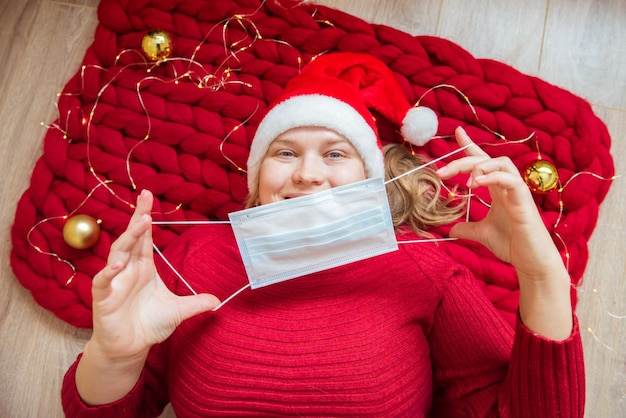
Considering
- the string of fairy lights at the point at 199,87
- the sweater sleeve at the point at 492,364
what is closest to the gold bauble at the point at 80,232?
the string of fairy lights at the point at 199,87

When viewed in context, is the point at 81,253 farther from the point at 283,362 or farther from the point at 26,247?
the point at 283,362

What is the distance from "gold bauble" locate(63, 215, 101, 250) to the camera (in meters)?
1.18

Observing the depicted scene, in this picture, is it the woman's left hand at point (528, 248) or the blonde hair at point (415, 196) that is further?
the blonde hair at point (415, 196)

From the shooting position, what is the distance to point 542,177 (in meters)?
1.16

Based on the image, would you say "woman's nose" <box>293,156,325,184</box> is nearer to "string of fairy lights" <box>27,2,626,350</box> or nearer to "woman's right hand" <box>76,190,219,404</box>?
"woman's right hand" <box>76,190,219,404</box>

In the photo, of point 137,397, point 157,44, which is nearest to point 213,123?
point 157,44

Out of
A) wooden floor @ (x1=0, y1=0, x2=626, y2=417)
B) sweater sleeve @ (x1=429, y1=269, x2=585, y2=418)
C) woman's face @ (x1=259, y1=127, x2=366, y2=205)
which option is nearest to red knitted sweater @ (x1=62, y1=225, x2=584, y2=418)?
sweater sleeve @ (x1=429, y1=269, x2=585, y2=418)

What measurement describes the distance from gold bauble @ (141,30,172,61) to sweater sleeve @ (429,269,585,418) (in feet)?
2.71

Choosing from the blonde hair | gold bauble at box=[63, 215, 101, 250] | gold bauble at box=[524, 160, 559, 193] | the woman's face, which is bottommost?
gold bauble at box=[63, 215, 101, 250]

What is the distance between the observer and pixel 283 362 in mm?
908

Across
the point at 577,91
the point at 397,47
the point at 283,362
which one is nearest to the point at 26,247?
the point at 283,362

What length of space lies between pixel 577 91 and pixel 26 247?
1.33 metres

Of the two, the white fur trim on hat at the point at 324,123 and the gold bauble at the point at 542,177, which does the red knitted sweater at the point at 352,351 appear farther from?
the gold bauble at the point at 542,177

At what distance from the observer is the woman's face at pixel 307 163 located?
0.92 metres
